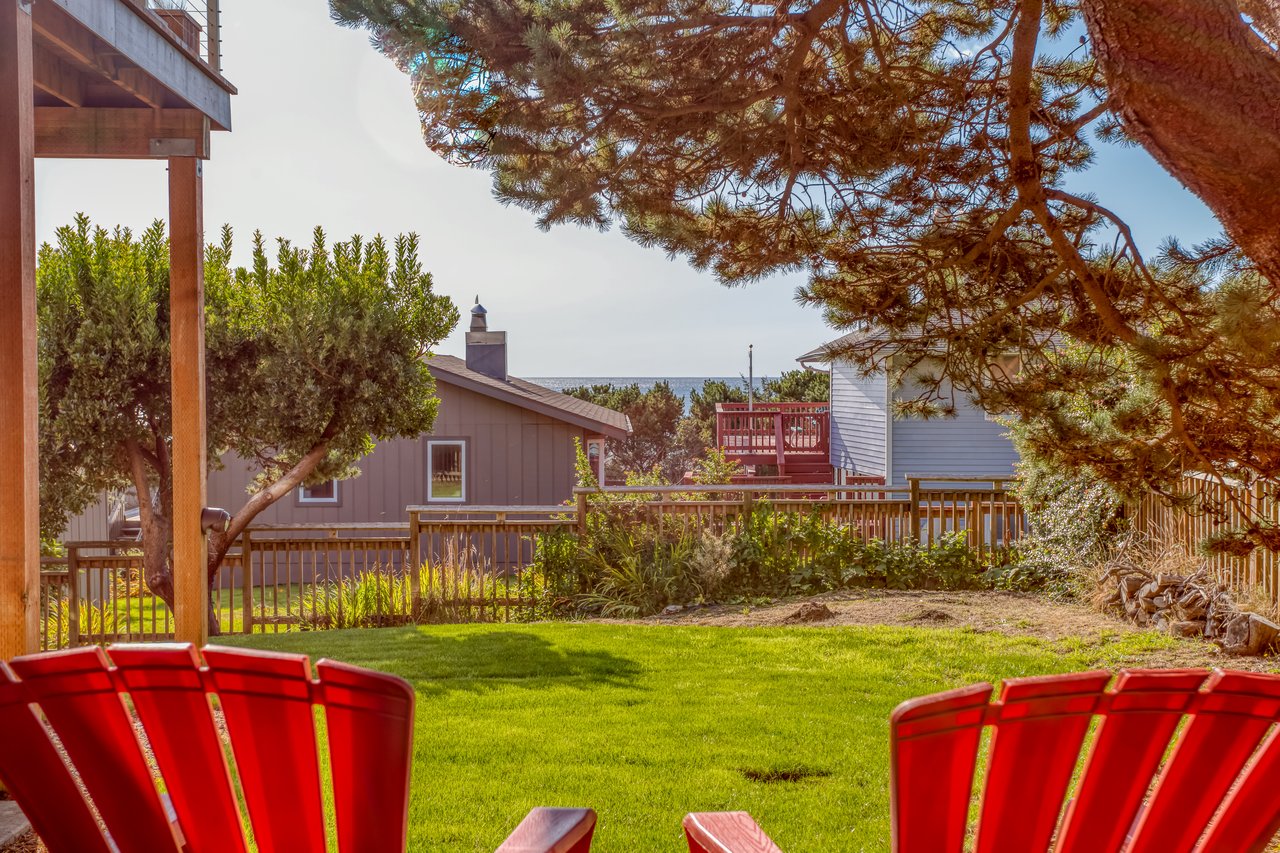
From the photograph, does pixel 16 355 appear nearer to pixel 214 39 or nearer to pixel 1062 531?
pixel 214 39

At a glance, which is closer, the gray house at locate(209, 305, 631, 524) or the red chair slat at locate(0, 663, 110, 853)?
the red chair slat at locate(0, 663, 110, 853)

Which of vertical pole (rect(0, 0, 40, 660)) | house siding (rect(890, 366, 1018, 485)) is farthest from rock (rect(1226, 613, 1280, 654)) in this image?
house siding (rect(890, 366, 1018, 485))

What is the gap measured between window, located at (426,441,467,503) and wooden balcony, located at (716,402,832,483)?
23.7 feet

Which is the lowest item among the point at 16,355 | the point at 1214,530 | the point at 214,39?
the point at 1214,530

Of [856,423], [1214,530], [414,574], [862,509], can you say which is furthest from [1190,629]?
[856,423]

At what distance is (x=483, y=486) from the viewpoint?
15.5 metres

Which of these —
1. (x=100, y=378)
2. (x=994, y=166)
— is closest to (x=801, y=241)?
(x=994, y=166)

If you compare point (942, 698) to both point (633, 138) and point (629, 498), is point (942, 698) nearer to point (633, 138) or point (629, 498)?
point (633, 138)

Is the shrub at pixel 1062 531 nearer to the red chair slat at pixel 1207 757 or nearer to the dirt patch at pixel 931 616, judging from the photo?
the dirt patch at pixel 931 616

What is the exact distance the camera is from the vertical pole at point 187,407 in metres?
4.97

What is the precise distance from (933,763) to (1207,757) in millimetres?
535

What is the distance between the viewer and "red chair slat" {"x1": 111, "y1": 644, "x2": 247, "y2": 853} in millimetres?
1512

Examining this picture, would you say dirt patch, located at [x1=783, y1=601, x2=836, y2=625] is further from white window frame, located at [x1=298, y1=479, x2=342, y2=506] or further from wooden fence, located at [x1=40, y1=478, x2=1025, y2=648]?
white window frame, located at [x1=298, y1=479, x2=342, y2=506]

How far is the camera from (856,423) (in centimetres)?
1955
